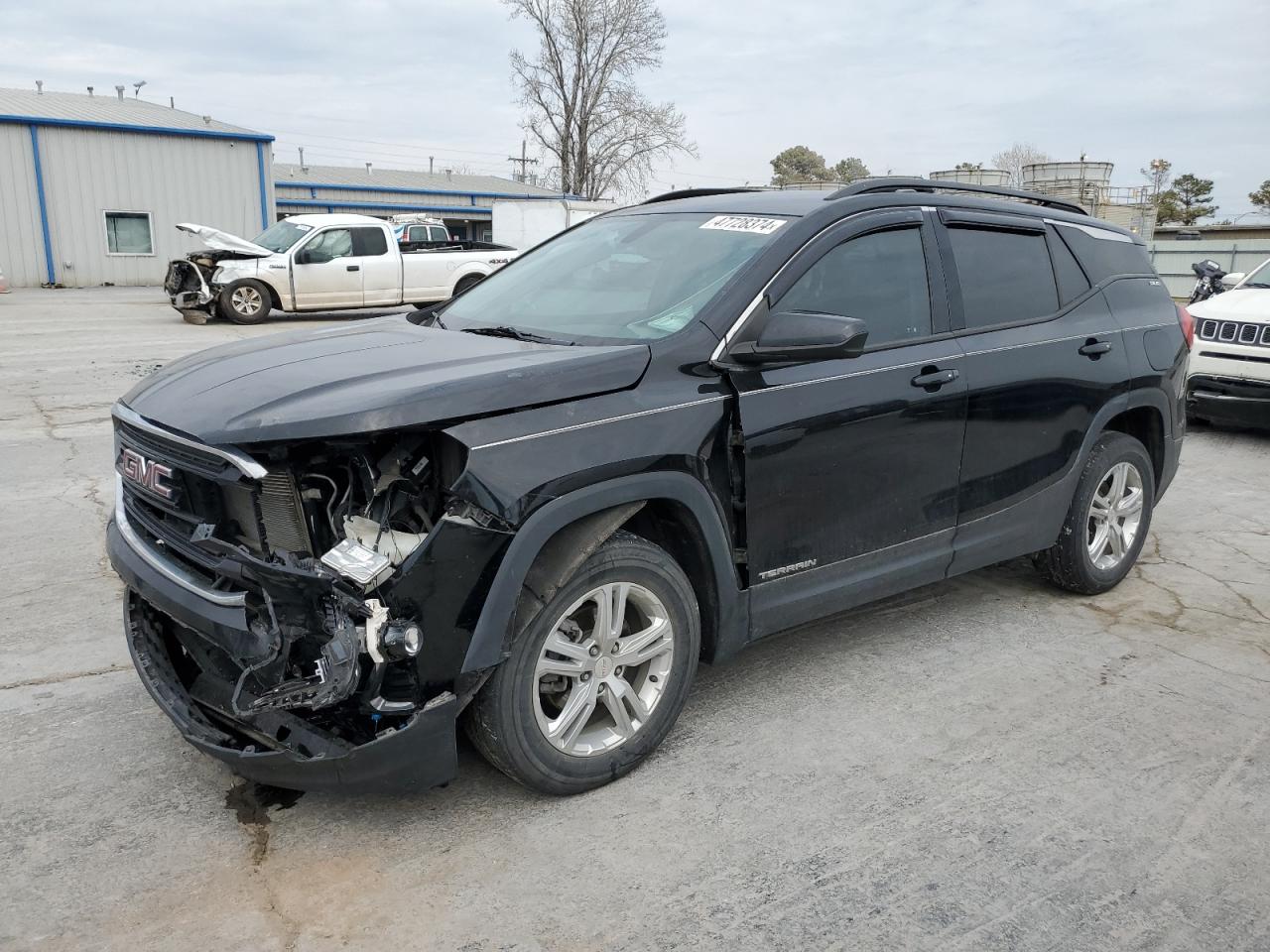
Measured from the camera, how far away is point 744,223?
393 cm

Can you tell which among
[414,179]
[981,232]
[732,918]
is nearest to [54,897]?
[732,918]

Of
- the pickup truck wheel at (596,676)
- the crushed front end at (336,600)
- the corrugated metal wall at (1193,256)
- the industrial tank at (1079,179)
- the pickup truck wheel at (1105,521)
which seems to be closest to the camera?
the crushed front end at (336,600)

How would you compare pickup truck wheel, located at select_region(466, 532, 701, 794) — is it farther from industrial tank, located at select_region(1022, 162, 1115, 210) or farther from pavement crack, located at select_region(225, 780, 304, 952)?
industrial tank, located at select_region(1022, 162, 1115, 210)

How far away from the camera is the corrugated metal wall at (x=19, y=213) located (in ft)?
89.2

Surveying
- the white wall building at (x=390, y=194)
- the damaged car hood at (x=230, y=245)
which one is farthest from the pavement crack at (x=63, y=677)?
the white wall building at (x=390, y=194)

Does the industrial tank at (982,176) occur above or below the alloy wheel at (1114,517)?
above

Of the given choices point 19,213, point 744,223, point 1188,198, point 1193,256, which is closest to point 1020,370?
point 744,223

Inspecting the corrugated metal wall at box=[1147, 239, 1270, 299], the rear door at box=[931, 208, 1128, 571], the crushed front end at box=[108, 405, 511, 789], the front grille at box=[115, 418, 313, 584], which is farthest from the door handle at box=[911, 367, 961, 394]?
the corrugated metal wall at box=[1147, 239, 1270, 299]

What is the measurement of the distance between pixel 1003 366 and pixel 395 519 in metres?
2.66

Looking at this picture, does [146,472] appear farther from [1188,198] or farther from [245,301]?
[1188,198]

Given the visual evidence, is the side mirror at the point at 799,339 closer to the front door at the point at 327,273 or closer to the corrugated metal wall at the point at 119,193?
the front door at the point at 327,273

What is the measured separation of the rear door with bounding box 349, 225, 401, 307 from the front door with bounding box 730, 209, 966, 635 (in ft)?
49.2

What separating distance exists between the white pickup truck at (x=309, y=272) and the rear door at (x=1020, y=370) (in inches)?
544

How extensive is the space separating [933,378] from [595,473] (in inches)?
64.2
